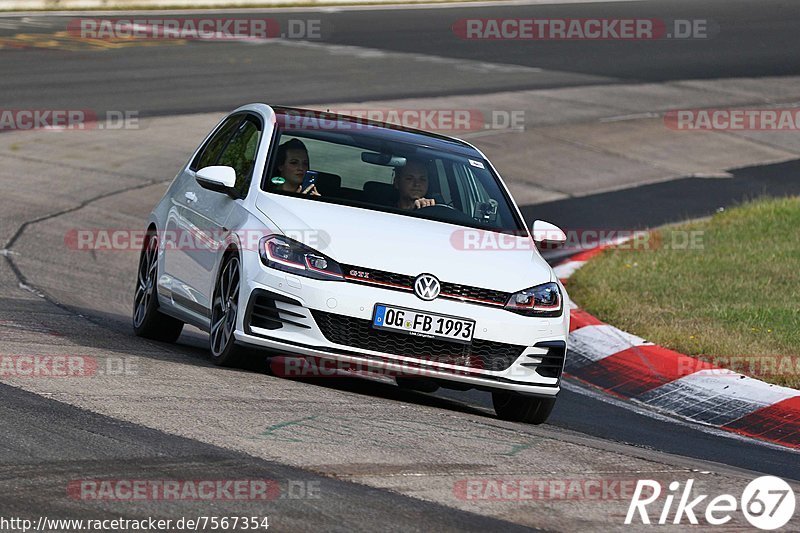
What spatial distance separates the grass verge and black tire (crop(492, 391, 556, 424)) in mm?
2008

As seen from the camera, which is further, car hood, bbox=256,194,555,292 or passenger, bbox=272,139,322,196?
passenger, bbox=272,139,322,196

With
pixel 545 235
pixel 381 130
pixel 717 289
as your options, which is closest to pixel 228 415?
pixel 545 235

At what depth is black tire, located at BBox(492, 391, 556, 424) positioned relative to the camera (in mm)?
8297

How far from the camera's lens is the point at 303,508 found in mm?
5391

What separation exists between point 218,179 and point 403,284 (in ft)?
4.85

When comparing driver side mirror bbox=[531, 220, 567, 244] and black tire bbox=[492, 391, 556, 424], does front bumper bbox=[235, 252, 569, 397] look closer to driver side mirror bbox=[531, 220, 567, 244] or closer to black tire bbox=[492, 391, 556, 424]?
black tire bbox=[492, 391, 556, 424]

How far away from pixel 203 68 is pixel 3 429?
19.9 m

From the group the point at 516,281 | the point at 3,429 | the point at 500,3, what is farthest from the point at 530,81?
the point at 3,429

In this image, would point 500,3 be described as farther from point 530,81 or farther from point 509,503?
point 509,503

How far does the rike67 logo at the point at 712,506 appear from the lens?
572 centimetres

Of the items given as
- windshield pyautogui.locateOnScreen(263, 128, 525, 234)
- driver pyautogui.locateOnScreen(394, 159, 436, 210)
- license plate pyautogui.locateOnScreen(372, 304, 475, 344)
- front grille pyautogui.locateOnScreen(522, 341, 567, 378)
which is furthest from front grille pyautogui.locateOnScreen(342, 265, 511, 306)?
driver pyautogui.locateOnScreen(394, 159, 436, 210)

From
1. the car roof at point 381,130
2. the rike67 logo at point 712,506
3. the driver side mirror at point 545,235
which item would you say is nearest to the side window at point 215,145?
the car roof at point 381,130

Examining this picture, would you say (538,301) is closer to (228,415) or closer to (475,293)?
(475,293)

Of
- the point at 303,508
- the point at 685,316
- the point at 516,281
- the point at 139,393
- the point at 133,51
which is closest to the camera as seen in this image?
the point at 303,508
